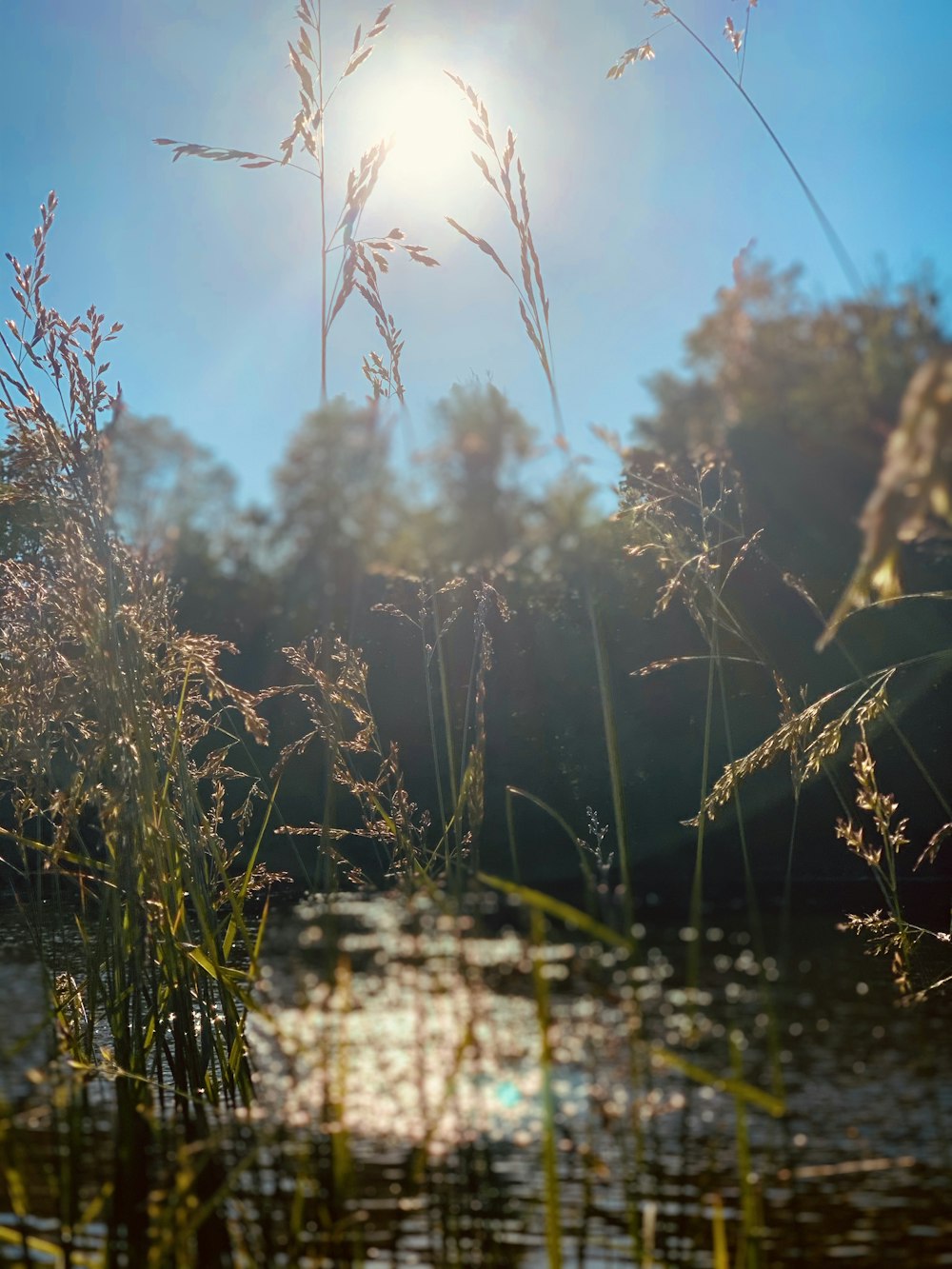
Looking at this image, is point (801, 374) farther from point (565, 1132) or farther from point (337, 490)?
point (565, 1132)

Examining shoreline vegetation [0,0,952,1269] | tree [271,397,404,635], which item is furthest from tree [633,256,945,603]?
tree [271,397,404,635]

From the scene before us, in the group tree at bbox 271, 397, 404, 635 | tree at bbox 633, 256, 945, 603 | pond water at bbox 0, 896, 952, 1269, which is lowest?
pond water at bbox 0, 896, 952, 1269

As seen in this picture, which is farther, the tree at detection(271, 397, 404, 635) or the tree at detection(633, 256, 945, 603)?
the tree at detection(271, 397, 404, 635)

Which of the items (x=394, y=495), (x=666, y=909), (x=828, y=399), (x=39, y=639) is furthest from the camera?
(x=666, y=909)

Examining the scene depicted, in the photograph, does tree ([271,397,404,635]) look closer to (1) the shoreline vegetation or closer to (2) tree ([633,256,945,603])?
(1) the shoreline vegetation

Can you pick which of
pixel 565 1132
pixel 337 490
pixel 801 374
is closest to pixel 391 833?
pixel 565 1132

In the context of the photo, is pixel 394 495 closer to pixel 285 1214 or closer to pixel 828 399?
pixel 828 399

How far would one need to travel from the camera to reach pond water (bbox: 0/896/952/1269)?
1228mm

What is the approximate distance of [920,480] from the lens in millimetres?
741

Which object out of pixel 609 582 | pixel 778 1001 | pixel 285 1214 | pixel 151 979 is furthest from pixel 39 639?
pixel 609 582

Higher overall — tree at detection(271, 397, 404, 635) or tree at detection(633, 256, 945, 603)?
tree at detection(271, 397, 404, 635)

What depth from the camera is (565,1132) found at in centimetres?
233

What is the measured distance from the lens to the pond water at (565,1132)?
1228mm

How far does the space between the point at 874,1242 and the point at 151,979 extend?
163 centimetres
